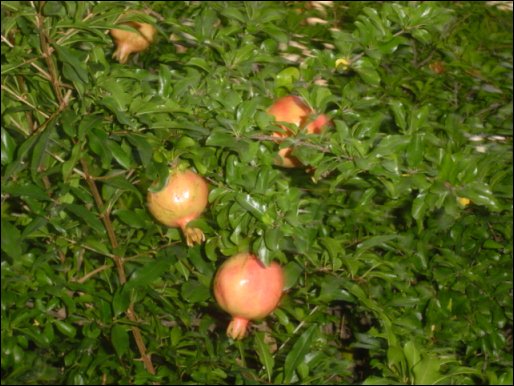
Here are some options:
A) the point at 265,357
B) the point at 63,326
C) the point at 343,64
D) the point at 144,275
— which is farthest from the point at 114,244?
the point at 343,64

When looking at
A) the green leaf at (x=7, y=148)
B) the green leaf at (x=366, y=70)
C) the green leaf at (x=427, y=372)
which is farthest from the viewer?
the green leaf at (x=366, y=70)

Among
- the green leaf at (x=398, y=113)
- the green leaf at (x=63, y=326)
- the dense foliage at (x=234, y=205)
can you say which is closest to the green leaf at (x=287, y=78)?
the dense foliage at (x=234, y=205)

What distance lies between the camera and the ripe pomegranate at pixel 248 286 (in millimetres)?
1000

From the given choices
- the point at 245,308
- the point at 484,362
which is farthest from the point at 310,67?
the point at 484,362

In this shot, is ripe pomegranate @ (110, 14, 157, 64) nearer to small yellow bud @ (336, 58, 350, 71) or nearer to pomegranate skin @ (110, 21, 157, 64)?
pomegranate skin @ (110, 21, 157, 64)

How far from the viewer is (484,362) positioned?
122 centimetres

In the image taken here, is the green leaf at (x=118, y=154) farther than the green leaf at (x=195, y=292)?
No

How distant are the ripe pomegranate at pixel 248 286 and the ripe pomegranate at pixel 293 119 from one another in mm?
160

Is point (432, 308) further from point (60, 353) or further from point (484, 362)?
point (60, 353)

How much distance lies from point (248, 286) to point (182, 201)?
0.54 feet

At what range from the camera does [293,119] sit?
1006 mm

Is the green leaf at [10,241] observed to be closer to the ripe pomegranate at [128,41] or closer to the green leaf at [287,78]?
the green leaf at [287,78]

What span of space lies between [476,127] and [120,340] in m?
0.85

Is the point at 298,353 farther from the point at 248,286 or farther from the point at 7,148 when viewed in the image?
the point at 7,148
